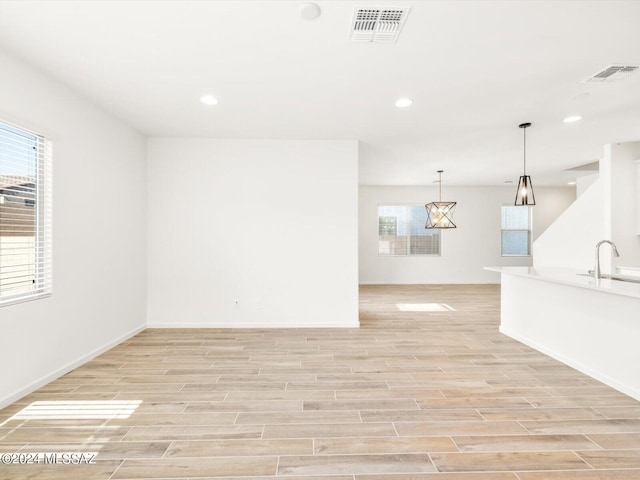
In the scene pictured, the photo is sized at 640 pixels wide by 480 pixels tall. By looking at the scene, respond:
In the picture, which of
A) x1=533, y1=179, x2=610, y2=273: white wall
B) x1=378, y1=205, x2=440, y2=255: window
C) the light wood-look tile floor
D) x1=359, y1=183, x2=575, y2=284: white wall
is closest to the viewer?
the light wood-look tile floor

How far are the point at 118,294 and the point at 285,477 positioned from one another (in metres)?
3.06

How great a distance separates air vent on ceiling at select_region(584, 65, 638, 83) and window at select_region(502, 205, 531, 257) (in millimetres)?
6684

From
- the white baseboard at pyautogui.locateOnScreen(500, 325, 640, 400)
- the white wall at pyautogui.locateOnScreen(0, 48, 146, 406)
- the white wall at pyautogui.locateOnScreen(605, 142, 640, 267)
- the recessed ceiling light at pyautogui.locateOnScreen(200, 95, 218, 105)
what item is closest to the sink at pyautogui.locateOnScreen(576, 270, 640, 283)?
the white baseboard at pyautogui.locateOnScreen(500, 325, 640, 400)

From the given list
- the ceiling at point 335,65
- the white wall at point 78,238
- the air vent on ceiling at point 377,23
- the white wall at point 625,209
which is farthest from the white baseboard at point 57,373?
the white wall at point 625,209

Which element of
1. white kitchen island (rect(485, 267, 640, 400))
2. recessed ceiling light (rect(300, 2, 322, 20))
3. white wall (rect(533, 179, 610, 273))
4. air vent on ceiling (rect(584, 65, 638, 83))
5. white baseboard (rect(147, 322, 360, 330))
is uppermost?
air vent on ceiling (rect(584, 65, 638, 83))

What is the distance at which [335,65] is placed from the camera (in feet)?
8.34

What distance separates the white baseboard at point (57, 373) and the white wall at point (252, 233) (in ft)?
2.55

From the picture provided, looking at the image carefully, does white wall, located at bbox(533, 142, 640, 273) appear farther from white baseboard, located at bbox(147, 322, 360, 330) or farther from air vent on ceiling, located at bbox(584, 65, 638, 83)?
white baseboard, located at bbox(147, 322, 360, 330)

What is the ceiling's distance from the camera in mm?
1981

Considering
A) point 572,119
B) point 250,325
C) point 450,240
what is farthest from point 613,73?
point 450,240

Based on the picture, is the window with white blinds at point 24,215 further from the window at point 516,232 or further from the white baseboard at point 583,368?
the window at point 516,232

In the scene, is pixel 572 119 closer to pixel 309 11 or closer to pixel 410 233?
pixel 309 11

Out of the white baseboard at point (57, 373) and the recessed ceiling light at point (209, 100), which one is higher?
the recessed ceiling light at point (209, 100)

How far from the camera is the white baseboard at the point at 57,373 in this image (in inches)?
94.4
